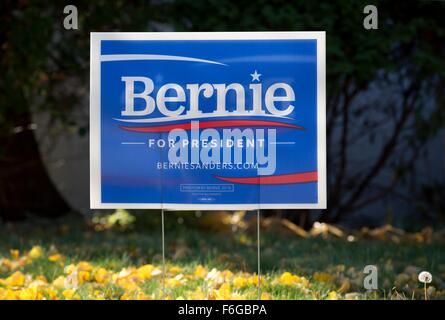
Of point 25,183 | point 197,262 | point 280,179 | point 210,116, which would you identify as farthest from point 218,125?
point 25,183

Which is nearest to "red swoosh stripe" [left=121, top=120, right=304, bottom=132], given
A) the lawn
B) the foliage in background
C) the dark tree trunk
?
the lawn

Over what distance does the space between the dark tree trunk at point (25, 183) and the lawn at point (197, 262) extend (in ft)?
1.53

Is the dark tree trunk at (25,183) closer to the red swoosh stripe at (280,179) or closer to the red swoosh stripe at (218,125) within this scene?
the red swoosh stripe at (218,125)

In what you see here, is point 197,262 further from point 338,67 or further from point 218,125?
point 338,67

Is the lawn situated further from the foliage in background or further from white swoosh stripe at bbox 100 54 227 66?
white swoosh stripe at bbox 100 54 227 66

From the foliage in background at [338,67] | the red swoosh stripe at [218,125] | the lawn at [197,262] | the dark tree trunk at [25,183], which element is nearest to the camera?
the red swoosh stripe at [218,125]

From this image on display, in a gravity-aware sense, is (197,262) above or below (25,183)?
below

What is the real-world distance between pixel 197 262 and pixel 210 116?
1549mm

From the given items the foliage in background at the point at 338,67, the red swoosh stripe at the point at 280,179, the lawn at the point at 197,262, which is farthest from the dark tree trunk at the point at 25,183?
the red swoosh stripe at the point at 280,179

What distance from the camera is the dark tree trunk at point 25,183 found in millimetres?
7344

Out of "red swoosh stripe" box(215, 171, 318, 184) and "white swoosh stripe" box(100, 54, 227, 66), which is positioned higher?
"white swoosh stripe" box(100, 54, 227, 66)

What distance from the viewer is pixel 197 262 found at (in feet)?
15.5

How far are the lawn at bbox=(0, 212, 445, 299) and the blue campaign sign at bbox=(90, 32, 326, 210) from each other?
0.65 metres

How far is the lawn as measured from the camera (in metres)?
3.94
